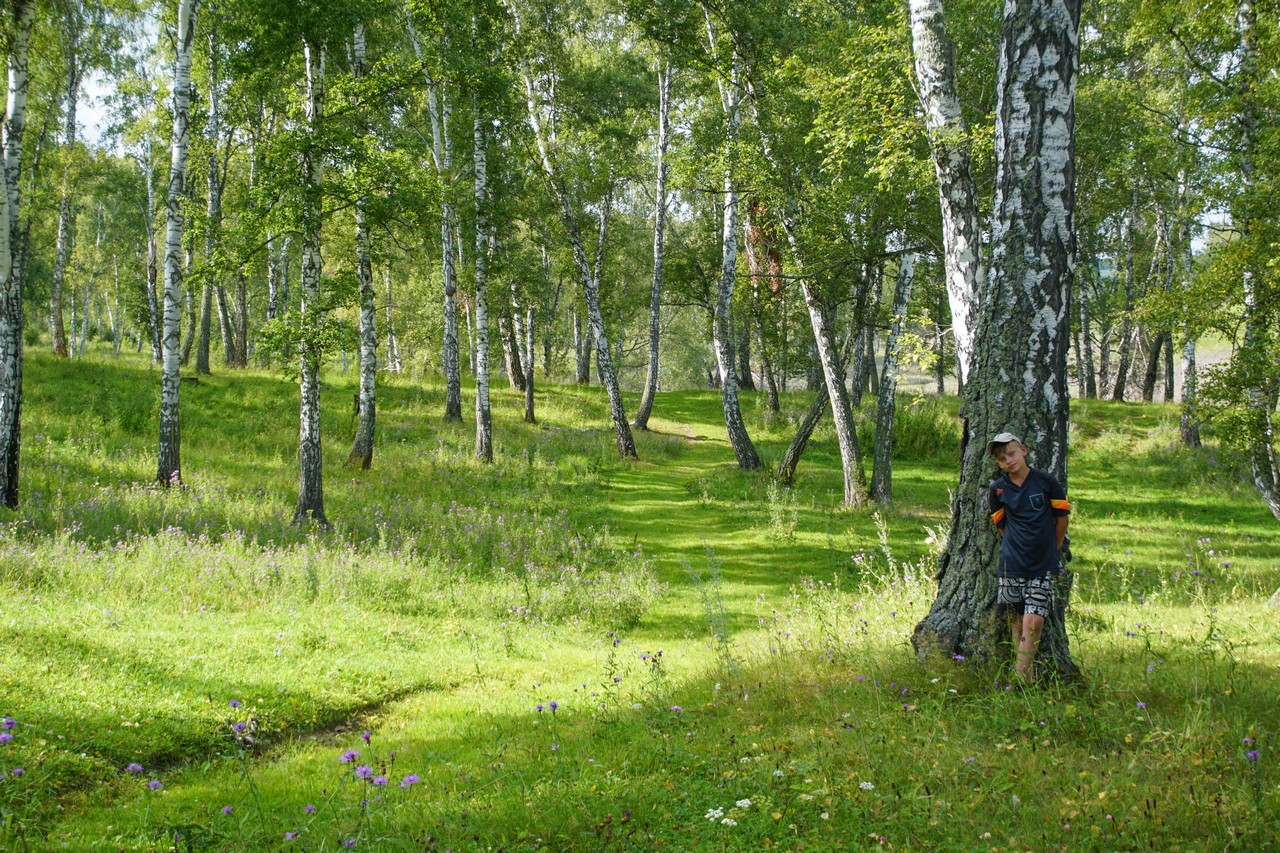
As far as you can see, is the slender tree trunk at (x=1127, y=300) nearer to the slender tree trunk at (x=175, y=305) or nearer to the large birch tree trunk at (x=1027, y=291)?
the large birch tree trunk at (x=1027, y=291)

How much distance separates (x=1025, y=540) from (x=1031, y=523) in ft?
0.40

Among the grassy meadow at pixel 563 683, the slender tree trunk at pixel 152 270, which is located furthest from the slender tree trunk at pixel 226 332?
the grassy meadow at pixel 563 683

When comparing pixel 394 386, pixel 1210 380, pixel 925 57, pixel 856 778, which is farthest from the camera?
pixel 394 386

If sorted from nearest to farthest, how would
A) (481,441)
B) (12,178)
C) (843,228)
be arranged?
(12,178), (843,228), (481,441)

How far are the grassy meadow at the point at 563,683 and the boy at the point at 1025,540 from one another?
418 mm

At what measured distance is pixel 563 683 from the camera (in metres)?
6.55

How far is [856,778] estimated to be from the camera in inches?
146

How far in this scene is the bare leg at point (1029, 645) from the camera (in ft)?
15.3

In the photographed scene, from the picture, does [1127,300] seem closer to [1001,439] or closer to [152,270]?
[1001,439]

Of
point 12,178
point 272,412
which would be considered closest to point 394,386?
point 272,412

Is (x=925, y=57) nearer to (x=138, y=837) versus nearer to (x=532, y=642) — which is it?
(x=532, y=642)

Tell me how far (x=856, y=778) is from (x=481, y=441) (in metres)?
15.3

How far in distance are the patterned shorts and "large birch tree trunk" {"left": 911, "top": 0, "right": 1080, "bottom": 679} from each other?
10 cm

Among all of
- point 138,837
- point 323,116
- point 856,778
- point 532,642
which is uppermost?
point 323,116
